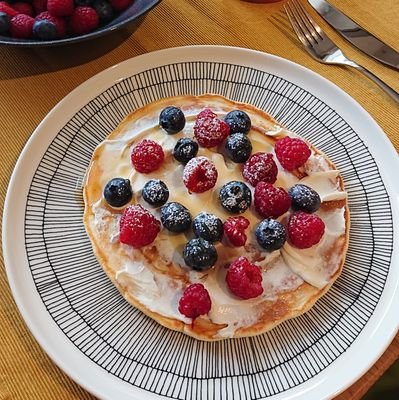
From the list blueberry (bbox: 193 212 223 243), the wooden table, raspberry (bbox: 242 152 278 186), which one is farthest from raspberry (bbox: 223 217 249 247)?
the wooden table

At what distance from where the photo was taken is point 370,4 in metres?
2.01

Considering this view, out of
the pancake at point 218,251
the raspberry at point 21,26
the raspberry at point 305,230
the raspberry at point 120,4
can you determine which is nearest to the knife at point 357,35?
the pancake at point 218,251

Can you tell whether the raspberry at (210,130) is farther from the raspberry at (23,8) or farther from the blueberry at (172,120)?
the raspberry at (23,8)

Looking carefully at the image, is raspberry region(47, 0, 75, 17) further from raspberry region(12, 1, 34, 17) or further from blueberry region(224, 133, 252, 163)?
blueberry region(224, 133, 252, 163)

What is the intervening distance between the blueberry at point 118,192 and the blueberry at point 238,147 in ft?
0.95

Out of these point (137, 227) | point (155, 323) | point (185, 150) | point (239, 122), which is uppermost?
point (239, 122)

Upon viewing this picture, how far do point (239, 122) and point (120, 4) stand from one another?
24.8 inches

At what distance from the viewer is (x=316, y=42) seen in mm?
1852

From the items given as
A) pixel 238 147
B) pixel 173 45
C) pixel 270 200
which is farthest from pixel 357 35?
pixel 270 200

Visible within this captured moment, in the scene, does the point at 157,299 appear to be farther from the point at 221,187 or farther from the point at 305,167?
the point at 305,167

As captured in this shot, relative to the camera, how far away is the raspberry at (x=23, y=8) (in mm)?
1708

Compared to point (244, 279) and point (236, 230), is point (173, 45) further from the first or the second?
point (244, 279)

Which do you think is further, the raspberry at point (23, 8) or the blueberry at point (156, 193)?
the raspberry at point (23, 8)

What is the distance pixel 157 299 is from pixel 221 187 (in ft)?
1.14
